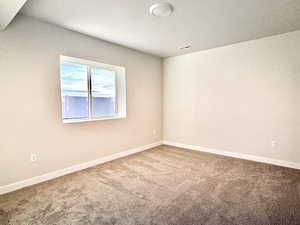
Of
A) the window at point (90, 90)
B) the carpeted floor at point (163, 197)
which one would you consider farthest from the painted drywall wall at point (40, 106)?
the carpeted floor at point (163, 197)

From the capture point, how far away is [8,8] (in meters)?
1.74

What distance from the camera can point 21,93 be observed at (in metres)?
2.33

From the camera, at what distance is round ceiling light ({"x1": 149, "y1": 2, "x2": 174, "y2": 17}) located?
2.08 meters

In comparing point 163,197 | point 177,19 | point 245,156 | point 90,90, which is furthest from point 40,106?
point 245,156

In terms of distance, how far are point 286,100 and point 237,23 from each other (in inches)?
67.5

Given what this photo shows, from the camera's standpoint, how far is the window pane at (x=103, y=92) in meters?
3.35

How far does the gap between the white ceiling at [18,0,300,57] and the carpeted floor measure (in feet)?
8.13

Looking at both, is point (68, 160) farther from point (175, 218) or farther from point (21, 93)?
point (175, 218)

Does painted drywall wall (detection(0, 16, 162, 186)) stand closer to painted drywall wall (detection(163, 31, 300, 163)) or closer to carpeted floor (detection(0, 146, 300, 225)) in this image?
carpeted floor (detection(0, 146, 300, 225))

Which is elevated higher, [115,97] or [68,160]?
[115,97]

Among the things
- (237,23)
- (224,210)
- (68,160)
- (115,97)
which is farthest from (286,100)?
(68,160)

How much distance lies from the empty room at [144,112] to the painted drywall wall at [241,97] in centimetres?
2

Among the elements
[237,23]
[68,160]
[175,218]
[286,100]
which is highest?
[237,23]

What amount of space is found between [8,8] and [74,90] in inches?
58.3
